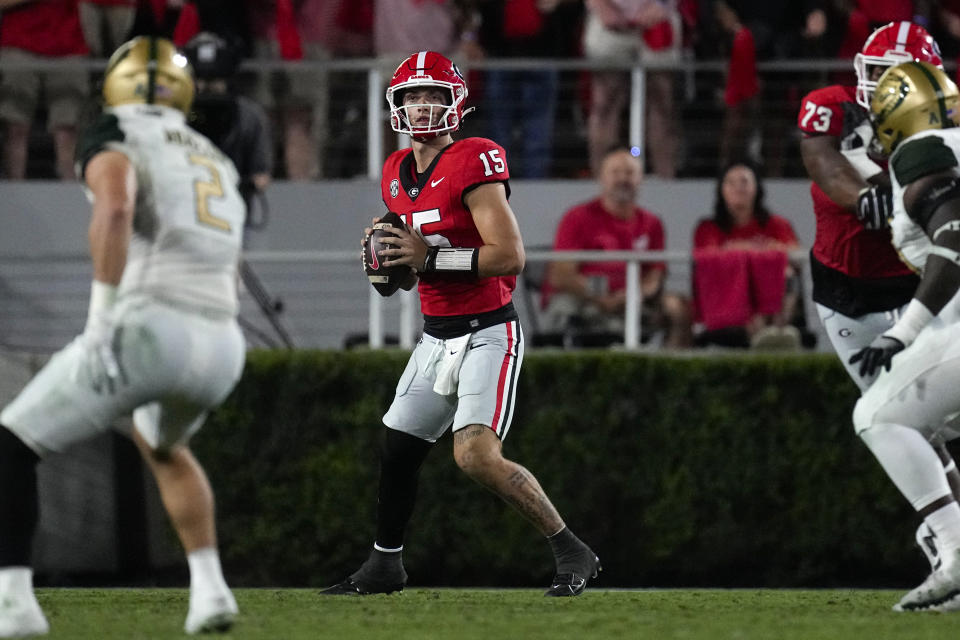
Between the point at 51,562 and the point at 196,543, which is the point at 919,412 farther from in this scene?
the point at 51,562

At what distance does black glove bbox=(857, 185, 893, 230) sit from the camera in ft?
20.5

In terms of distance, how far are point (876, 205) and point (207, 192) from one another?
281cm

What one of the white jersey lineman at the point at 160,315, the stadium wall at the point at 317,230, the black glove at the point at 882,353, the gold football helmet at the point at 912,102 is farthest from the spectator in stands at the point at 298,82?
the black glove at the point at 882,353

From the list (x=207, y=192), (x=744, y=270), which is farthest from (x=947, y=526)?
(x=744, y=270)

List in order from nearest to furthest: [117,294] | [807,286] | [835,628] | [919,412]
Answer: [117,294], [835,628], [919,412], [807,286]

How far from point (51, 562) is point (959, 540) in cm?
520

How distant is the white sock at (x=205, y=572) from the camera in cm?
473

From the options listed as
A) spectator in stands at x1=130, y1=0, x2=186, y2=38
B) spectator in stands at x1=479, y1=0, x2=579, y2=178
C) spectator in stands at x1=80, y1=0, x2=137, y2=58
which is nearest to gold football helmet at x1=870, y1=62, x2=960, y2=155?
spectator in stands at x1=479, y1=0, x2=579, y2=178

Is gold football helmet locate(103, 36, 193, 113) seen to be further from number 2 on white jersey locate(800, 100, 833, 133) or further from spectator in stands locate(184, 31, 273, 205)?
spectator in stands locate(184, 31, 273, 205)

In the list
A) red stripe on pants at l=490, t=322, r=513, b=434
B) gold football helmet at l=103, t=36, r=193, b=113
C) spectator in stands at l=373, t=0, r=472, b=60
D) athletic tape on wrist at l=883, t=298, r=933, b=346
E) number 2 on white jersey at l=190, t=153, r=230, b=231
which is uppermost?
spectator in stands at l=373, t=0, r=472, b=60

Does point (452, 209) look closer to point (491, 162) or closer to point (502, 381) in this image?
point (491, 162)

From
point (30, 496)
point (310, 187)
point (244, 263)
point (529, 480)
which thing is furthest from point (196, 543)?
point (310, 187)

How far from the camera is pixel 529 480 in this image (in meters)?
6.08

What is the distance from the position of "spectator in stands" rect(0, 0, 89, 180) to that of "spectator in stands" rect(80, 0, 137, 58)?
0.34 ft
